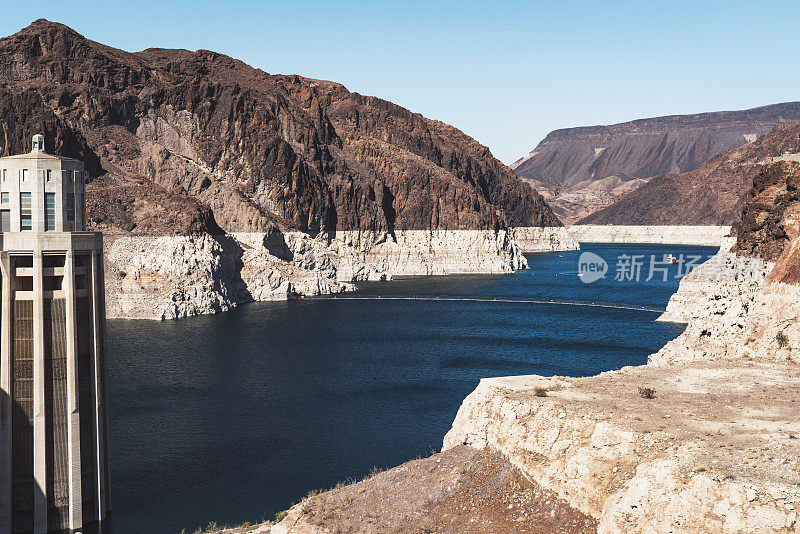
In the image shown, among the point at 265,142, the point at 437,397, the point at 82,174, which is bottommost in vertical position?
the point at 437,397

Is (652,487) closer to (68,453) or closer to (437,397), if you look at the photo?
(68,453)

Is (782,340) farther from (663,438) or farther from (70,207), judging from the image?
(70,207)

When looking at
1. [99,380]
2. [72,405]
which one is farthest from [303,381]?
[72,405]

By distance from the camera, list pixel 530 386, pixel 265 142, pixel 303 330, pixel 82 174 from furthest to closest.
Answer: pixel 265 142
pixel 303 330
pixel 82 174
pixel 530 386

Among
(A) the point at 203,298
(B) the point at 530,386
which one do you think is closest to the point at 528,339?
(A) the point at 203,298

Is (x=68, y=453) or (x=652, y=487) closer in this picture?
(x=652, y=487)

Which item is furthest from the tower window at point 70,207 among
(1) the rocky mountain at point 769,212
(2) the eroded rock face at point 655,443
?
(1) the rocky mountain at point 769,212

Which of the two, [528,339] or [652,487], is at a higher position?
[652,487]
